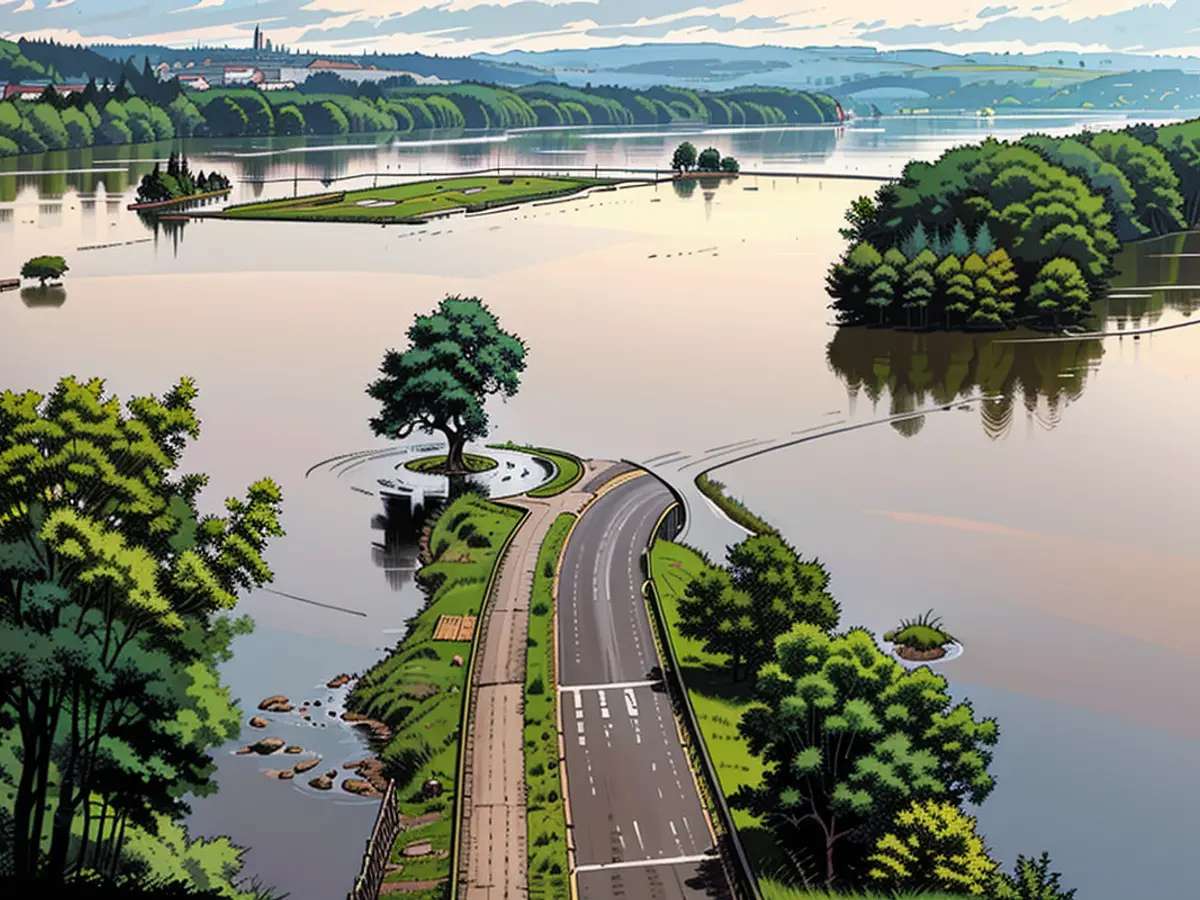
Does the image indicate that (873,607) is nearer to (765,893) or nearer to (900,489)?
(900,489)

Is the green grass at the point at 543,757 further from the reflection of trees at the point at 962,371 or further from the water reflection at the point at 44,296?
the water reflection at the point at 44,296

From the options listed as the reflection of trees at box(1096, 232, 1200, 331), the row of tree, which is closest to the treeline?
the reflection of trees at box(1096, 232, 1200, 331)

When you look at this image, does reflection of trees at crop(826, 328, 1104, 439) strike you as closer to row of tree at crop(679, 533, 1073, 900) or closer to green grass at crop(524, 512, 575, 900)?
green grass at crop(524, 512, 575, 900)

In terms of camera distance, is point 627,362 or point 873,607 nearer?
point 873,607

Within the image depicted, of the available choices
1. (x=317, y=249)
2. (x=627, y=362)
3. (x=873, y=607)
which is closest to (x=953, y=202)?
(x=627, y=362)

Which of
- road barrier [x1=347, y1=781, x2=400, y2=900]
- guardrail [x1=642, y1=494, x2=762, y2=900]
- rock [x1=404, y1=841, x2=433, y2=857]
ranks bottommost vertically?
rock [x1=404, y1=841, x2=433, y2=857]

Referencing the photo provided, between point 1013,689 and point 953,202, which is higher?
point 953,202
